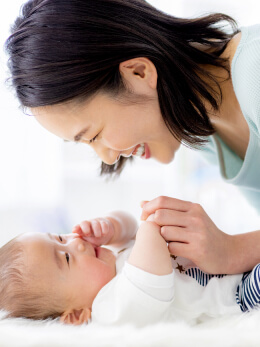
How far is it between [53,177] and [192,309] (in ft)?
6.12

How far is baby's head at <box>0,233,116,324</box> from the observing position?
1097mm

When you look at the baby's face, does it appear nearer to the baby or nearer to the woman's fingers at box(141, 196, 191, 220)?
the baby

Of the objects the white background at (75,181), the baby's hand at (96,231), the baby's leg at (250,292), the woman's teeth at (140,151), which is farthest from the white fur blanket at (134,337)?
the white background at (75,181)

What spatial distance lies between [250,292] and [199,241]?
17cm

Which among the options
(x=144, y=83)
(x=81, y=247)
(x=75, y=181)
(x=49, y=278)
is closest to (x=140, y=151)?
(x=144, y=83)

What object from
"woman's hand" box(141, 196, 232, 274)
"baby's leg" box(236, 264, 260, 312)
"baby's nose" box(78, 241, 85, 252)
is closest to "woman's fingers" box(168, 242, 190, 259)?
"woman's hand" box(141, 196, 232, 274)

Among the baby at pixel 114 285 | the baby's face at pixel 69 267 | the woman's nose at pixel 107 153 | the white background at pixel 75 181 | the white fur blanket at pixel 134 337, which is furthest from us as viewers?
the white background at pixel 75 181

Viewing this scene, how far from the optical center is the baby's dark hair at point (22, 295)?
1.09m

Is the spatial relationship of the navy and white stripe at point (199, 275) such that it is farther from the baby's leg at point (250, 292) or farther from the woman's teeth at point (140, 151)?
the woman's teeth at point (140, 151)

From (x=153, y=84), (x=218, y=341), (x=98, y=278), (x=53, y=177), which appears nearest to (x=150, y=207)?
(x=98, y=278)

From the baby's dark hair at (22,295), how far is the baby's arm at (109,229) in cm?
25

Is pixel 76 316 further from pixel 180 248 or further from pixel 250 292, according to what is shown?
pixel 250 292

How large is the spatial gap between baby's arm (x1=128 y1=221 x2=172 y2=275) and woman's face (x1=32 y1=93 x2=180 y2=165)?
0.91 feet

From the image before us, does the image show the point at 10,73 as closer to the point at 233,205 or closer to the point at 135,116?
the point at 135,116
